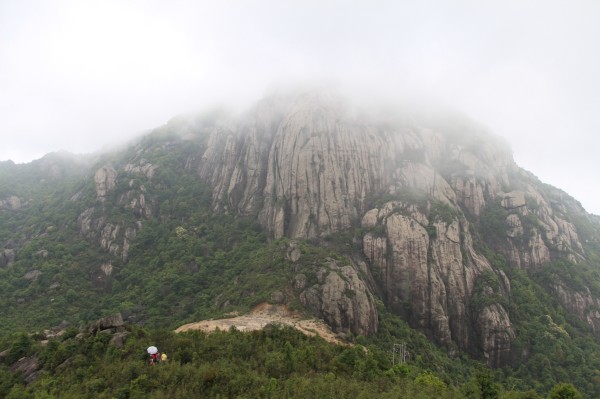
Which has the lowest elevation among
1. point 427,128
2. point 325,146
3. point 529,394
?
point 529,394

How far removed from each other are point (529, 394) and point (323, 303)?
2880cm

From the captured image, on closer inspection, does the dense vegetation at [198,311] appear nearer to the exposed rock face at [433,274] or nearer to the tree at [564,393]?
the tree at [564,393]

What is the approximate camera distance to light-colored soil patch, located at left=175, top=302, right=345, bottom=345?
48.9 meters

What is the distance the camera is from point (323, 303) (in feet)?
202

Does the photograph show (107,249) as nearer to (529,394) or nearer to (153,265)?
(153,265)

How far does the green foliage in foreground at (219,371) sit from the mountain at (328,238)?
18.4 metres

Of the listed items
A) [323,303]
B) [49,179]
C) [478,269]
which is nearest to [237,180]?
Answer: [323,303]

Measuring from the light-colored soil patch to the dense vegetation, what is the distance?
2973mm

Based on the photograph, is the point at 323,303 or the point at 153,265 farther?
the point at 153,265

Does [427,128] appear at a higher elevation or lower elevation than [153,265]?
higher

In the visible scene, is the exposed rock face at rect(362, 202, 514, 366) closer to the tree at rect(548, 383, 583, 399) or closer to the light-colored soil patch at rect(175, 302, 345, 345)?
the light-colored soil patch at rect(175, 302, 345, 345)

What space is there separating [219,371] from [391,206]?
58.8m

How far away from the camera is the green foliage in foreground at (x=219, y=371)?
30.9 metres

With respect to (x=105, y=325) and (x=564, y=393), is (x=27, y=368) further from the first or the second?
(x=564, y=393)
